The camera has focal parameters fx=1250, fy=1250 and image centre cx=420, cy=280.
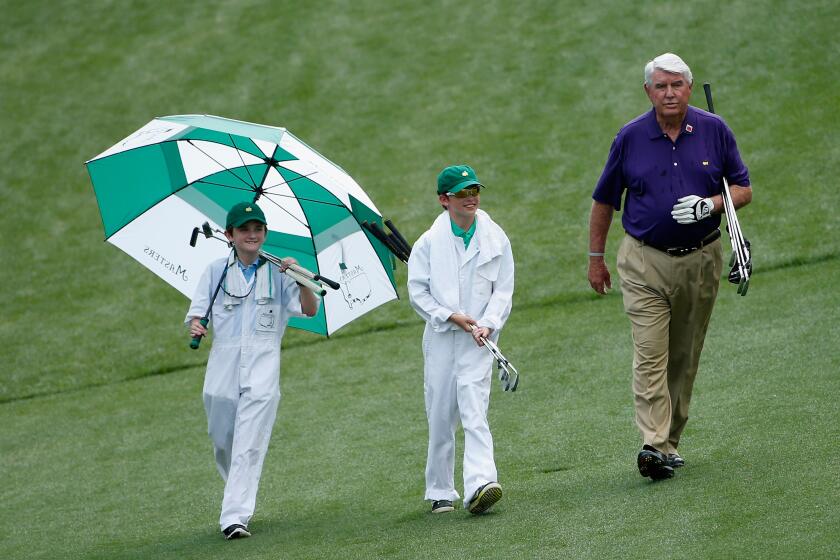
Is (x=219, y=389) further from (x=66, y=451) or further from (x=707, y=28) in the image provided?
(x=707, y=28)

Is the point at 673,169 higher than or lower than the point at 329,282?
higher

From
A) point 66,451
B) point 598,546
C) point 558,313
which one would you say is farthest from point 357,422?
point 598,546

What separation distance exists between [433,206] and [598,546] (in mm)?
10515

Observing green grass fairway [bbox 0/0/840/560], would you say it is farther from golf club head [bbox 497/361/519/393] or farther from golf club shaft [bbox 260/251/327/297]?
golf club shaft [bbox 260/251/327/297]

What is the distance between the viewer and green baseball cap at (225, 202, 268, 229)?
6.74 m

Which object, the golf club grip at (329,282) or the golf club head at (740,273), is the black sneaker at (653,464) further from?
the golf club grip at (329,282)

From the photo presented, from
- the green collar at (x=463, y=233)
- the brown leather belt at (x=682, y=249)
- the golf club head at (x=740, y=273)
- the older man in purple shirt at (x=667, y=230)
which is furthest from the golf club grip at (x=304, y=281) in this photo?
the golf club head at (x=740, y=273)

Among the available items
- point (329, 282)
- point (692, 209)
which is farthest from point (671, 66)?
point (329, 282)

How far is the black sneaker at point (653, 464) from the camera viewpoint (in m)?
6.29

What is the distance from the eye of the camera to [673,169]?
6465mm

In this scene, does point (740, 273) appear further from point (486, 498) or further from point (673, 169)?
point (486, 498)

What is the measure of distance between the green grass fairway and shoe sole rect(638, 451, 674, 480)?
71mm

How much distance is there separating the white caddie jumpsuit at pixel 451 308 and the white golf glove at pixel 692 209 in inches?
36.3

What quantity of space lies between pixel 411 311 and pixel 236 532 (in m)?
7.06
